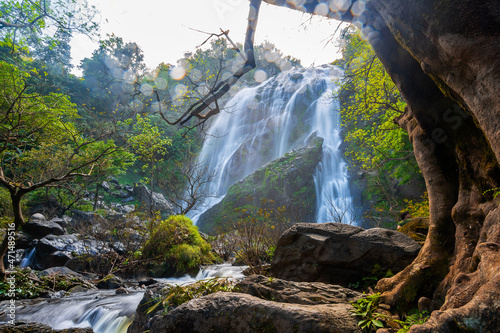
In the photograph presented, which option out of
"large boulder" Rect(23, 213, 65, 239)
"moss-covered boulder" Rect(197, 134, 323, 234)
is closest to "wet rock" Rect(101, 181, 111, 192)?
"moss-covered boulder" Rect(197, 134, 323, 234)

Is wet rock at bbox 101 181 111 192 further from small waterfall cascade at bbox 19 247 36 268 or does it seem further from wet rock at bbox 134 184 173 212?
small waterfall cascade at bbox 19 247 36 268

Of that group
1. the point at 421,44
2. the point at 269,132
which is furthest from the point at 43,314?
the point at 269,132

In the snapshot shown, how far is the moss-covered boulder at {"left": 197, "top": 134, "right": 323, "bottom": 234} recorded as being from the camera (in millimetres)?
18234

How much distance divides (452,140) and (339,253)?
7.29 feet

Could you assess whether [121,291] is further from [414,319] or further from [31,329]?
[414,319]

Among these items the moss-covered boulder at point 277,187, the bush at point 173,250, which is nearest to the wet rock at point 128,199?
A: the moss-covered boulder at point 277,187

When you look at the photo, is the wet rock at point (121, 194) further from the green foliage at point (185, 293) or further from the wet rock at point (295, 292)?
the wet rock at point (295, 292)

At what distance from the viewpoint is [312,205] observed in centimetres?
1745

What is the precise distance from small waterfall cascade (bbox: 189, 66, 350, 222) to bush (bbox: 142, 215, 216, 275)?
40.0 feet

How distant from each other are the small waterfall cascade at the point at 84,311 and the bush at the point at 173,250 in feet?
7.93

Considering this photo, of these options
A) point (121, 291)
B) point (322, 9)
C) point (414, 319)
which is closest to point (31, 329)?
point (121, 291)

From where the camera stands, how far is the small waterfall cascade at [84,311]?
5.28 m

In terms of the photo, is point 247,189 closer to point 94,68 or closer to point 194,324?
point 194,324

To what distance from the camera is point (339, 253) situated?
402 centimetres
